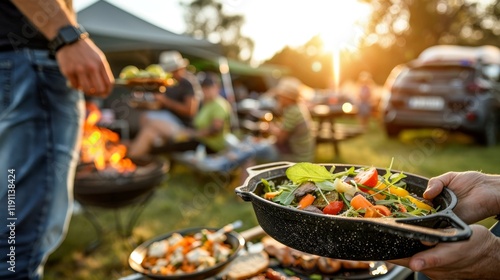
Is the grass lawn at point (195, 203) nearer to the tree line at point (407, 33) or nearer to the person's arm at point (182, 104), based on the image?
the person's arm at point (182, 104)

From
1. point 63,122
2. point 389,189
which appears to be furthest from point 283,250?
point 63,122

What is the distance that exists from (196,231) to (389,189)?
1570 mm

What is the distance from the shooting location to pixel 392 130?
10078mm

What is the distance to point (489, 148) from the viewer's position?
29.0 feet

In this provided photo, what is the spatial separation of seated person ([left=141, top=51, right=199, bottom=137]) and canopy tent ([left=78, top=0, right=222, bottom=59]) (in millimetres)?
2794

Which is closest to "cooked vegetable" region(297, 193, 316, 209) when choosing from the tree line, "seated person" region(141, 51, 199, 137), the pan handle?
→ the pan handle

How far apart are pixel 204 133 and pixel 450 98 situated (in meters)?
5.63

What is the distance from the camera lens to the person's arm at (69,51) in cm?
172

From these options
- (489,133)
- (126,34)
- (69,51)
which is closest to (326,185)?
(69,51)

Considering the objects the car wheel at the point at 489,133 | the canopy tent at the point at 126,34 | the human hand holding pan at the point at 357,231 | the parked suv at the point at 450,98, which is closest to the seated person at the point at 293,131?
the parked suv at the point at 450,98

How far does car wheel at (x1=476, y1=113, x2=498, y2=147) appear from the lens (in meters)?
8.55

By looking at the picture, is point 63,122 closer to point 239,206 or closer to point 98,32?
point 239,206

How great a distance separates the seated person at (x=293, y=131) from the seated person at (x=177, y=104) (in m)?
2.21

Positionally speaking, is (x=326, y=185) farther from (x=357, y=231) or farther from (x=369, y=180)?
(x=357, y=231)
